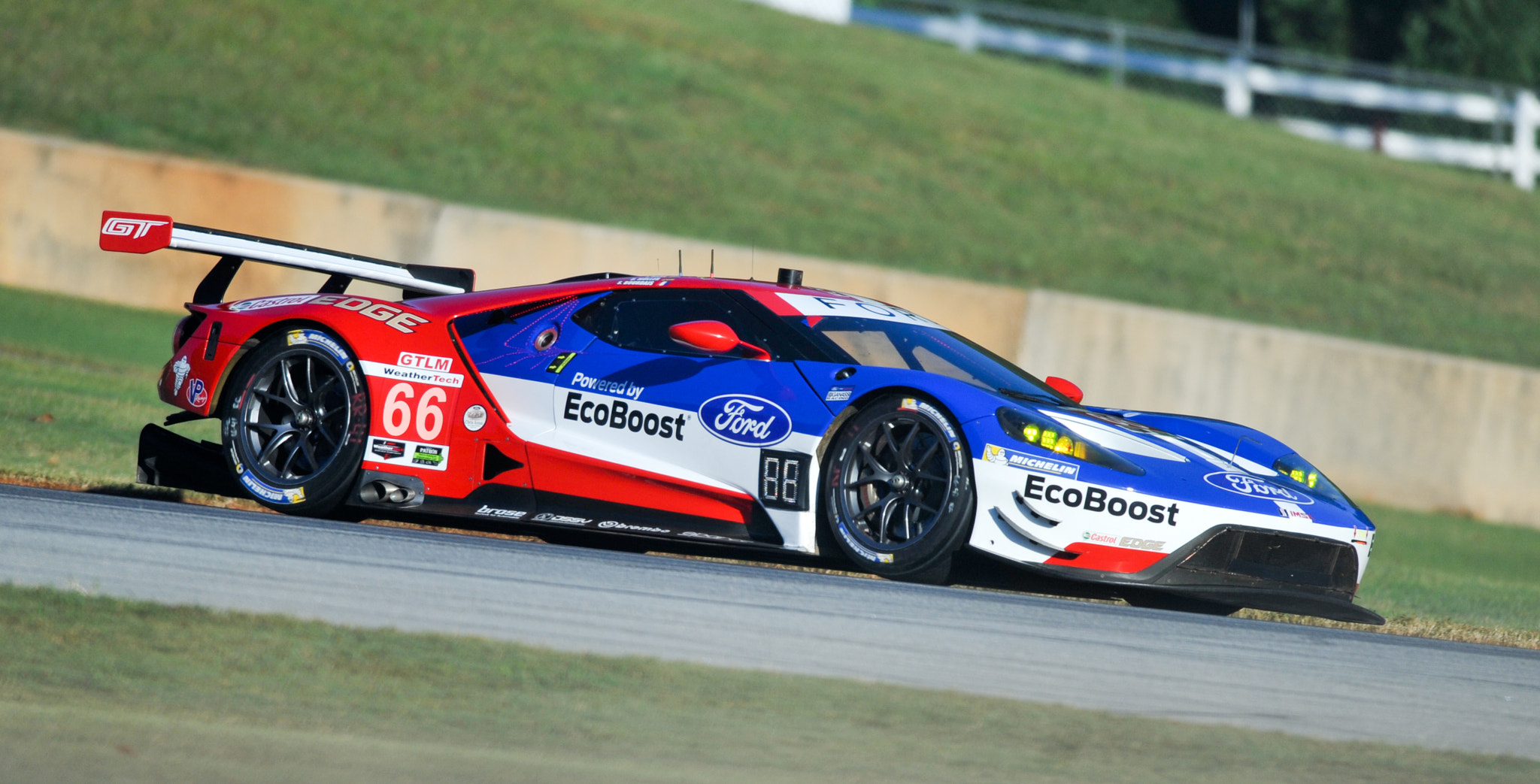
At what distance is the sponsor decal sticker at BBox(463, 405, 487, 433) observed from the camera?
639 cm

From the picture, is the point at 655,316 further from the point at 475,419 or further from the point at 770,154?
the point at 770,154

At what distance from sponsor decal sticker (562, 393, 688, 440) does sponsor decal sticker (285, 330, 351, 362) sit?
0.93 meters

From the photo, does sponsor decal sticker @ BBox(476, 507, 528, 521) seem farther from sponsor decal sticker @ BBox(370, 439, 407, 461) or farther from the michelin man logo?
the michelin man logo

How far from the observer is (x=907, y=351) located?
6379 mm

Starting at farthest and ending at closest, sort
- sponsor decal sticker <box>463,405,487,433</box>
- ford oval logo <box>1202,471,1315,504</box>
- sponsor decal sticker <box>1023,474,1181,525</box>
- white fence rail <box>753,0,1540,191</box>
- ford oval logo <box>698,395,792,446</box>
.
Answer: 1. white fence rail <box>753,0,1540,191</box>
2. sponsor decal sticker <box>463,405,487,433</box>
3. ford oval logo <box>698,395,792,446</box>
4. ford oval logo <box>1202,471,1315,504</box>
5. sponsor decal sticker <box>1023,474,1181,525</box>

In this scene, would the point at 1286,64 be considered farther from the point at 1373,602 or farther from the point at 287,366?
the point at 287,366

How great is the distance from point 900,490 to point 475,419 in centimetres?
168

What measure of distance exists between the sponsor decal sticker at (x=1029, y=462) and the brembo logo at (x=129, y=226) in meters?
3.52

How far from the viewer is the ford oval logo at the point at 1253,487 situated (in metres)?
5.86

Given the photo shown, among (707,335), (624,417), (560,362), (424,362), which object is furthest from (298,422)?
(707,335)

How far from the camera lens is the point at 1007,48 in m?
29.8

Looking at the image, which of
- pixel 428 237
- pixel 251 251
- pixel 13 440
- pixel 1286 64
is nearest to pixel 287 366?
pixel 251 251

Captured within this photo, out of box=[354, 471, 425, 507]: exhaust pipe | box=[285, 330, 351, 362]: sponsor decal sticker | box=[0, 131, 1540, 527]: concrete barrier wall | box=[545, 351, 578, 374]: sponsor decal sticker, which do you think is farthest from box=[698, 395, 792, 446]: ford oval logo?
box=[0, 131, 1540, 527]: concrete barrier wall

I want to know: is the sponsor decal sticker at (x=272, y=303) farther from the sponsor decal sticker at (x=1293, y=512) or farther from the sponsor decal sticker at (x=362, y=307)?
the sponsor decal sticker at (x=1293, y=512)
